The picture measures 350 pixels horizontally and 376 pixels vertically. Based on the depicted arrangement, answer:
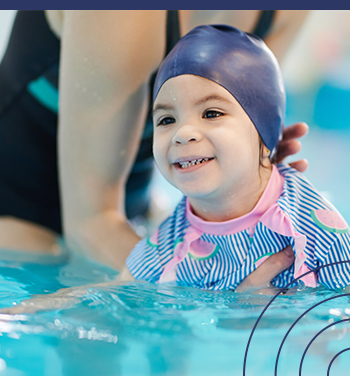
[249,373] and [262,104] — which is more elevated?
[262,104]

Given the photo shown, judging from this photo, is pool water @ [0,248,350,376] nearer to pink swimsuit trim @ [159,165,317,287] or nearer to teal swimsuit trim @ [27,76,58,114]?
pink swimsuit trim @ [159,165,317,287]

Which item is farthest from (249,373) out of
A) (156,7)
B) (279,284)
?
(156,7)

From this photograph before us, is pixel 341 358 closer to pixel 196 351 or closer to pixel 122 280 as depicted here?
pixel 196 351

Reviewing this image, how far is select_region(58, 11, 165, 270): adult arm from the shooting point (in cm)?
116

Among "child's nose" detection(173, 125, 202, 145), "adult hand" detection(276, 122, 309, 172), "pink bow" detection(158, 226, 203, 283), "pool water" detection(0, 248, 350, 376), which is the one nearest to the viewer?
"pool water" detection(0, 248, 350, 376)

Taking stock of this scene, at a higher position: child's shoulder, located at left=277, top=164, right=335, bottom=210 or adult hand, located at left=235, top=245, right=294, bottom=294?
child's shoulder, located at left=277, top=164, right=335, bottom=210

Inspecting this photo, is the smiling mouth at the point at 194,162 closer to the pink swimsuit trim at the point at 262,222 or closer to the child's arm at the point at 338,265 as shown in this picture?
the pink swimsuit trim at the point at 262,222

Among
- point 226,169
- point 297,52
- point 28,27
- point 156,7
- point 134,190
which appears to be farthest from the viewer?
point 297,52

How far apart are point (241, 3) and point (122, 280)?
30.7 inches

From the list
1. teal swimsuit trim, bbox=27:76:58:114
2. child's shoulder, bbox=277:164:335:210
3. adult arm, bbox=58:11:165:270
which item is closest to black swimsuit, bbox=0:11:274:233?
teal swimsuit trim, bbox=27:76:58:114

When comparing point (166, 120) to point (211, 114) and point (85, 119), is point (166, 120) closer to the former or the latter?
point (211, 114)

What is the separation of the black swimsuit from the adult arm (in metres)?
0.14

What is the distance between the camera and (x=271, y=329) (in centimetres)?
69

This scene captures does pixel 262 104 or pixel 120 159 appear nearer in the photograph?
pixel 262 104
